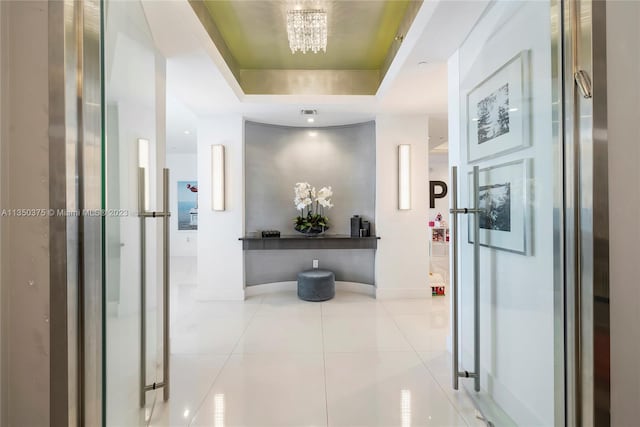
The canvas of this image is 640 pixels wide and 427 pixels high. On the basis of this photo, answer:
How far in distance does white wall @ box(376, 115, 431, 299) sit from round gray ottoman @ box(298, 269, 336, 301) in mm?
699

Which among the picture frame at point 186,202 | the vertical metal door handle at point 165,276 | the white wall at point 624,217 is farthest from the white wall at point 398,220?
the picture frame at point 186,202

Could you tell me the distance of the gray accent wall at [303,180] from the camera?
4.52 m

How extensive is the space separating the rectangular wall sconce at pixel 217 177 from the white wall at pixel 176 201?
4.35 meters

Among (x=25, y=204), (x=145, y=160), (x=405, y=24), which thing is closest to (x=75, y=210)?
(x=25, y=204)

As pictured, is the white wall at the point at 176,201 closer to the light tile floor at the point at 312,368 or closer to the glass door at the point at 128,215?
the light tile floor at the point at 312,368

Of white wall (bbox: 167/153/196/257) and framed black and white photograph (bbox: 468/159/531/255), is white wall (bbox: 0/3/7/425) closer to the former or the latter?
framed black and white photograph (bbox: 468/159/531/255)

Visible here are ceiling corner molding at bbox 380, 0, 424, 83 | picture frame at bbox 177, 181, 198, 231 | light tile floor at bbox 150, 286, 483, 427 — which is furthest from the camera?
picture frame at bbox 177, 181, 198, 231

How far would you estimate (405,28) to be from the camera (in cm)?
264

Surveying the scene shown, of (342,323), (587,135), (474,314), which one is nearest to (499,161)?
(587,135)

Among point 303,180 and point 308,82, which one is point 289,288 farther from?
point 308,82

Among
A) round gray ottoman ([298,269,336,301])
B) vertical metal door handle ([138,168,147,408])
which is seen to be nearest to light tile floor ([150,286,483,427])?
round gray ottoman ([298,269,336,301])

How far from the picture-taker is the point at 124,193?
1.12m

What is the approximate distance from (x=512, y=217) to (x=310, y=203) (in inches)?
130

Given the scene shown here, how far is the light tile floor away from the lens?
5.96 feet
